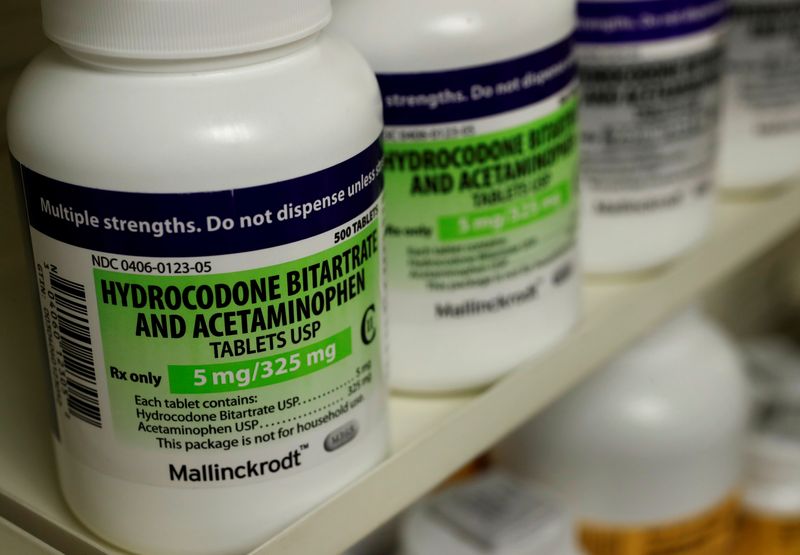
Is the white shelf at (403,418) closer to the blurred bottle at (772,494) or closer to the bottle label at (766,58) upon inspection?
the bottle label at (766,58)

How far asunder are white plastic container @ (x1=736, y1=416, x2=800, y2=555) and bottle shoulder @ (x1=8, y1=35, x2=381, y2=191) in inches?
20.7

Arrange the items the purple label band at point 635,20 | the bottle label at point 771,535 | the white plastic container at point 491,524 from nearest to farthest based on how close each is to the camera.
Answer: the purple label band at point 635,20, the white plastic container at point 491,524, the bottle label at point 771,535

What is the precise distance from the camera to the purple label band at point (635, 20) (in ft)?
1.59

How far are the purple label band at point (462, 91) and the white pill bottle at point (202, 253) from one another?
38 millimetres

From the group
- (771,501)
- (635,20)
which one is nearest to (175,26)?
(635,20)

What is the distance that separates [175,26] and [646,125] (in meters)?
0.26

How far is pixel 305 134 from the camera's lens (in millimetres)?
324

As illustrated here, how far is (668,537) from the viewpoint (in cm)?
65

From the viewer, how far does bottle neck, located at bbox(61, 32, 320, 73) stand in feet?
1.04

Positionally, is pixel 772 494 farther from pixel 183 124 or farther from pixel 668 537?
pixel 183 124

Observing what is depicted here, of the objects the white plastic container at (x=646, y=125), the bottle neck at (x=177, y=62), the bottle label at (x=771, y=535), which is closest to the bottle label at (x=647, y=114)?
the white plastic container at (x=646, y=125)

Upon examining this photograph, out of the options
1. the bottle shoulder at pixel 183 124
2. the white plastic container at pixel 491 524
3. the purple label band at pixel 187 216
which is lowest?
the white plastic container at pixel 491 524

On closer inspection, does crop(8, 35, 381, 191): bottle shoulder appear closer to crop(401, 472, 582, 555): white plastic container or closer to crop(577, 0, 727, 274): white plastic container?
crop(577, 0, 727, 274): white plastic container

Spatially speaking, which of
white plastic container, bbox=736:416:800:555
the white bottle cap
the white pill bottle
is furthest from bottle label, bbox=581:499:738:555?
the white bottle cap
